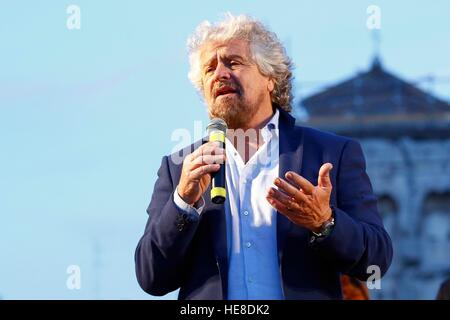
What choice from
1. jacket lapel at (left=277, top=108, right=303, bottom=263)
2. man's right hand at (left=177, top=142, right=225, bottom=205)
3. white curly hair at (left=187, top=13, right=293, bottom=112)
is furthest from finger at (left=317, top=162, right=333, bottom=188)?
white curly hair at (left=187, top=13, right=293, bottom=112)

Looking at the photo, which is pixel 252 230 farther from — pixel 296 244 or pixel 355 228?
pixel 355 228

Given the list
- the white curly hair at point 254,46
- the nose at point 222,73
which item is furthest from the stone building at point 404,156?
the nose at point 222,73

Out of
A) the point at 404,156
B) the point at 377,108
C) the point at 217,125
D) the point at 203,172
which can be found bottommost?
the point at 404,156

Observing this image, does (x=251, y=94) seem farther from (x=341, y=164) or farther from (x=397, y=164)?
(x=397, y=164)

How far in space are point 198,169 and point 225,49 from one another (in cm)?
86

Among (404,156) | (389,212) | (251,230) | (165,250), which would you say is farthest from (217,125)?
(404,156)

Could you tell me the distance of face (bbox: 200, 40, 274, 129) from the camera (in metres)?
7.55

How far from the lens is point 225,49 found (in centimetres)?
769

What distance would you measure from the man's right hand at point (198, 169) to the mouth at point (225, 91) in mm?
447

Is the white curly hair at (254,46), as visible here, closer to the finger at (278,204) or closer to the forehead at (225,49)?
the forehead at (225,49)

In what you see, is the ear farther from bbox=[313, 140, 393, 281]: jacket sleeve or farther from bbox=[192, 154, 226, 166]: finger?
bbox=[192, 154, 226, 166]: finger

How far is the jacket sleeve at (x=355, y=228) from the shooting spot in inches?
279

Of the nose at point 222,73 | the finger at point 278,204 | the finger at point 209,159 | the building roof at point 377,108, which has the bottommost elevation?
the building roof at point 377,108
